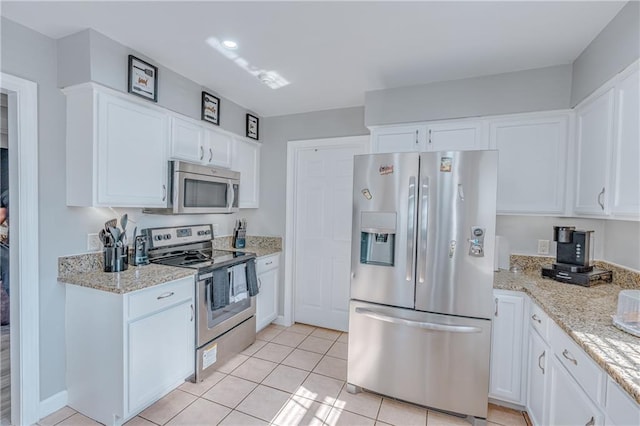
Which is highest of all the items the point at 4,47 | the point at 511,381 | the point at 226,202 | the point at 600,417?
the point at 4,47

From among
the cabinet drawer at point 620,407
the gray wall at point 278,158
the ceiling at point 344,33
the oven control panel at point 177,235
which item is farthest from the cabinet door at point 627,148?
the oven control panel at point 177,235

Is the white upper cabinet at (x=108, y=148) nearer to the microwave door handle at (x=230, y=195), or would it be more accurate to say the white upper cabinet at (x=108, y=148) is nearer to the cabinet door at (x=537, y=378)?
the microwave door handle at (x=230, y=195)

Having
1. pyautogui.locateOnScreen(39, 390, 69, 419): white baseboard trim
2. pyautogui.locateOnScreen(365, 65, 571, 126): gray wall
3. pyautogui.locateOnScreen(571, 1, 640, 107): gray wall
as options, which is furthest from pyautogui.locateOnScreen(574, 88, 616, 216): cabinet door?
pyautogui.locateOnScreen(39, 390, 69, 419): white baseboard trim

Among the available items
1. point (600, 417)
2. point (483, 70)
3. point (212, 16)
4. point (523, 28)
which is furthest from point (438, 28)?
point (600, 417)

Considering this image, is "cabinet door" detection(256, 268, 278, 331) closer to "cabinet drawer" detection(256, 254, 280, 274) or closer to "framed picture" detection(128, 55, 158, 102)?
"cabinet drawer" detection(256, 254, 280, 274)

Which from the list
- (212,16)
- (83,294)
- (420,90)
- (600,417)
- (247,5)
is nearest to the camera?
(600,417)

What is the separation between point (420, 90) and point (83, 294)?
2.90 m

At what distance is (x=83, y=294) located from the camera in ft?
6.35

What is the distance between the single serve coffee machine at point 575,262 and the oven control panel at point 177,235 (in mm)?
3038

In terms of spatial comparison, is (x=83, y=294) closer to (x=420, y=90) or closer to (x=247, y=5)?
(x=247, y=5)

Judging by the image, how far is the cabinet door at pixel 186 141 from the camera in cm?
247

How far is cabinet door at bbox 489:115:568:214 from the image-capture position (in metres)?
2.25

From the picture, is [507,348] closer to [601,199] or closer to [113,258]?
[601,199]

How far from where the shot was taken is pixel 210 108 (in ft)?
9.18
